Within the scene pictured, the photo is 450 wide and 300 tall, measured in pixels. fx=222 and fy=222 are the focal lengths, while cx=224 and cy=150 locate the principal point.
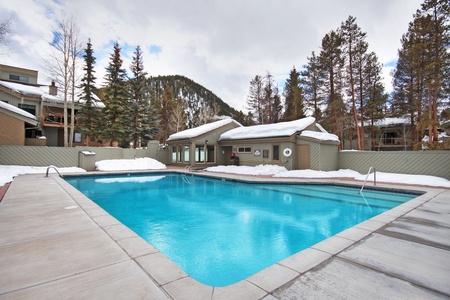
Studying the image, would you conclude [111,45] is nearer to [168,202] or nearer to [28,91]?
[28,91]

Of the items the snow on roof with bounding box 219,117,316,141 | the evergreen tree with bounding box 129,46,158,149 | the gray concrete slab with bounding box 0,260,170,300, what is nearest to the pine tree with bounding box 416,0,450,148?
the snow on roof with bounding box 219,117,316,141

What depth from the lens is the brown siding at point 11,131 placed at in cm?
1258

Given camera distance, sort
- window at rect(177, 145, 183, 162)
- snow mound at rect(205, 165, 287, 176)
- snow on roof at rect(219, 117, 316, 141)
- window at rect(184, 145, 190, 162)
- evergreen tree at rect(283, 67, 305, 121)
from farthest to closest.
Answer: evergreen tree at rect(283, 67, 305, 121) < window at rect(177, 145, 183, 162) < window at rect(184, 145, 190, 162) < snow on roof at rect(219, 117, 316, 141) < snow mound at rect(205, 165, 287, 176)

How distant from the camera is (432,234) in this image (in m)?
3.40

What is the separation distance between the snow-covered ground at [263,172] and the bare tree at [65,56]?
4715mm

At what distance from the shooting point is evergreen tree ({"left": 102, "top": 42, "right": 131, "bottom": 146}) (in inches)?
781

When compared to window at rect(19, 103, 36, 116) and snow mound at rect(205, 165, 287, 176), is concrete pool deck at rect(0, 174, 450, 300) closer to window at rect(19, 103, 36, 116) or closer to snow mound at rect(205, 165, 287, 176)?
snow mound at rect(205, 165, 287, 176)

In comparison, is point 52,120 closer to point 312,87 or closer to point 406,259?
point 406,259

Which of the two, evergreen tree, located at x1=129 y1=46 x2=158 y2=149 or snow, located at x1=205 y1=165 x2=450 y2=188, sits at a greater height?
evergreen tree, located at x1=129 y1=46 x2=158 y2=149

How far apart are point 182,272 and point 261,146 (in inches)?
514

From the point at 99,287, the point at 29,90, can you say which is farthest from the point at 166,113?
the point at 99,287

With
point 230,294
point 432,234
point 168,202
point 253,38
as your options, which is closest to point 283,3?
point 253,38

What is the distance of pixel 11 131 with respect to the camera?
42.4ft

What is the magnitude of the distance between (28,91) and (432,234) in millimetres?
27008
